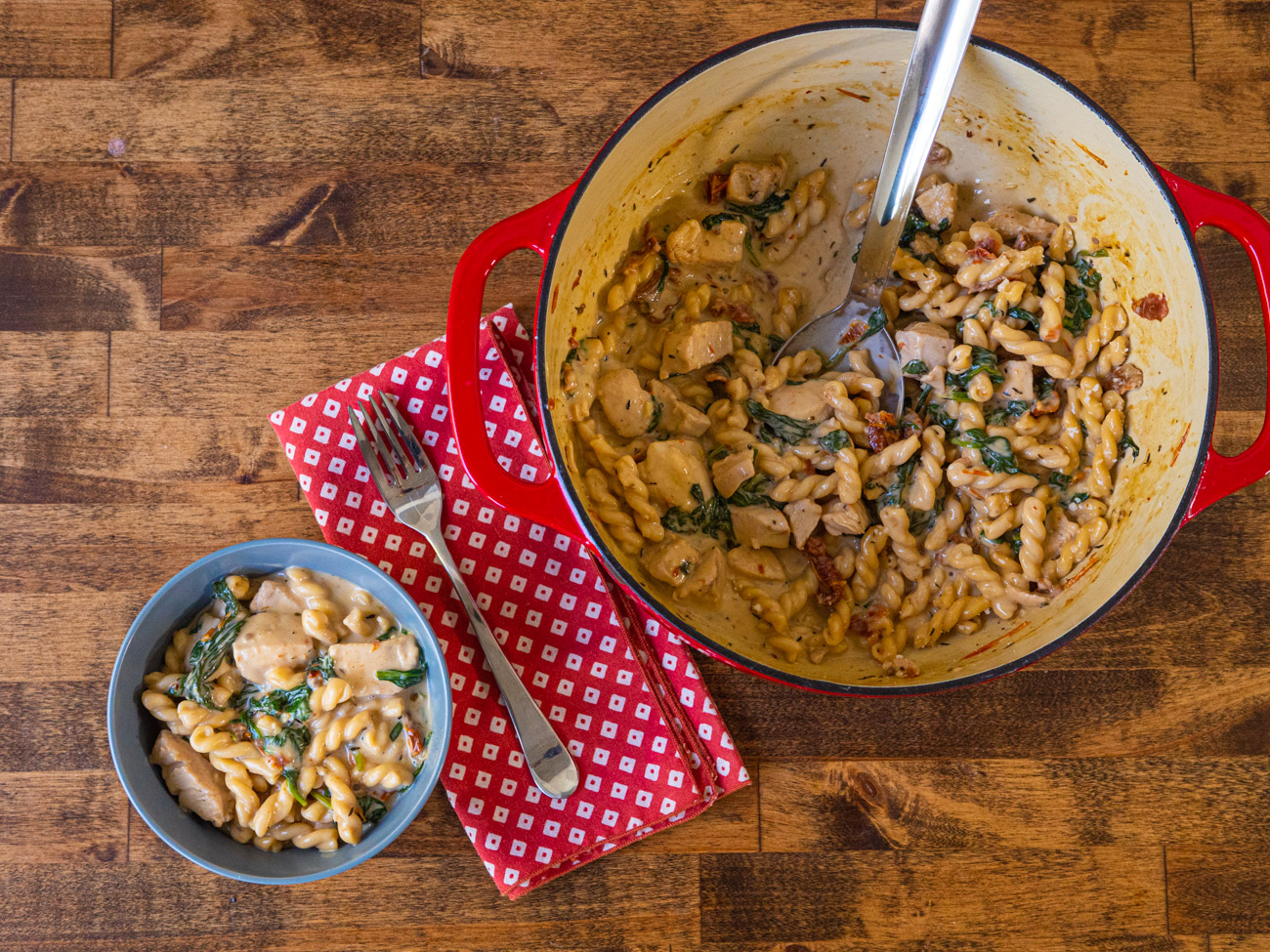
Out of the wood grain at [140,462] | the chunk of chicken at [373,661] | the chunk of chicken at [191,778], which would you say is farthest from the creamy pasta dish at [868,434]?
the chunk of chicken at [191,778]

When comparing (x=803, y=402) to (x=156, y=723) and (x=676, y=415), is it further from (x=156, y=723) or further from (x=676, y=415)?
(x=156, y=723)

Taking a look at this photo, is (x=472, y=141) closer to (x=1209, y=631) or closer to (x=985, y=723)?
(x=985, y=723)

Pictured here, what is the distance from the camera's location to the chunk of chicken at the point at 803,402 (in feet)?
5.66

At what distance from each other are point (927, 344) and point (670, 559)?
63cm

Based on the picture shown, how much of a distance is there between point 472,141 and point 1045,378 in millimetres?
1244

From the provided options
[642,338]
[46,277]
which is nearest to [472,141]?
[642,338]

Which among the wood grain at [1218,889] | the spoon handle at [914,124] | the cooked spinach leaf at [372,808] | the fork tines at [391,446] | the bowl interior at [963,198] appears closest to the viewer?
the spoon handle at [914,124]

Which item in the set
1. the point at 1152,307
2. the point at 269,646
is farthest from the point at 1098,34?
the point at 269,646

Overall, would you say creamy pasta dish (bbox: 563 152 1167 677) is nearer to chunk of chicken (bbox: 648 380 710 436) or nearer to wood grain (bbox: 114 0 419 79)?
chunk of chicken (bbox: 648 380 710 436)

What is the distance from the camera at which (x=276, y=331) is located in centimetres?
188

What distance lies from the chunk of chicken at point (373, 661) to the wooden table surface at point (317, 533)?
1.19 ft

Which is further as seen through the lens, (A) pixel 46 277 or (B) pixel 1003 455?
(A) pixel 46 277

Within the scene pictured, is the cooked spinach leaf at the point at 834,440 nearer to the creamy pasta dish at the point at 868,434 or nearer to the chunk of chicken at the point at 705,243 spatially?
the creamy pasta dish at the point at 868,434

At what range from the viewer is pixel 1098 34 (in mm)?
1958
